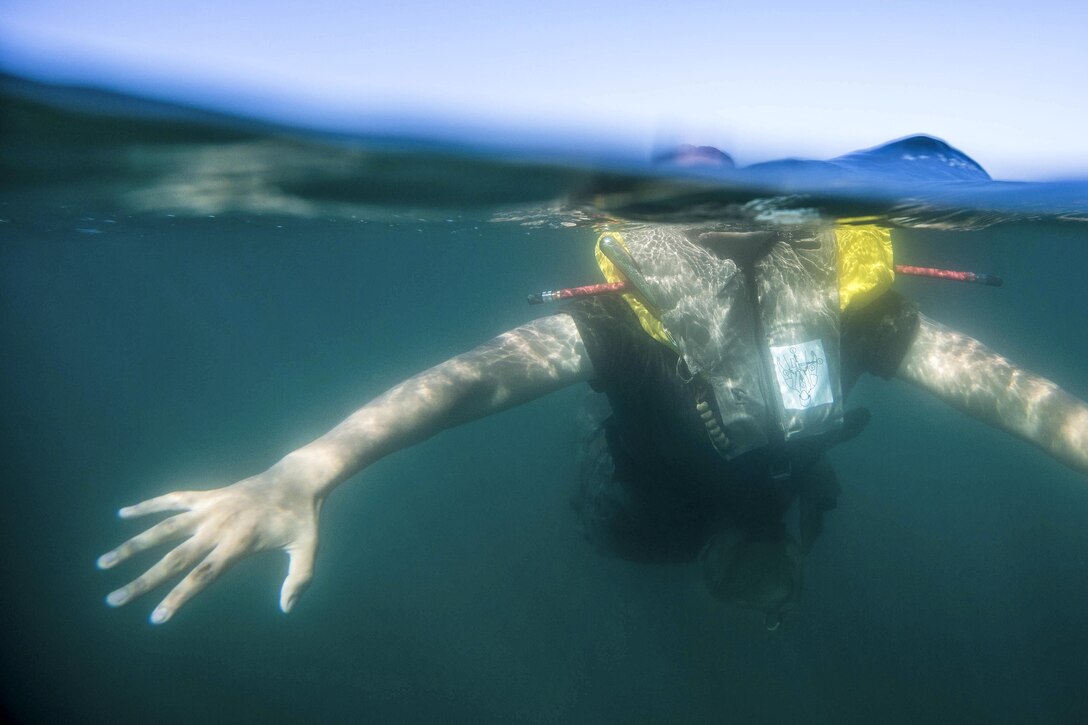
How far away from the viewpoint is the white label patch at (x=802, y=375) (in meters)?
3.68

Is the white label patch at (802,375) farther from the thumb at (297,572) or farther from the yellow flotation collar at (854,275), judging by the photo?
the thumb at (297,572)

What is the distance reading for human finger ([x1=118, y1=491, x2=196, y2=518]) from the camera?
2525mm

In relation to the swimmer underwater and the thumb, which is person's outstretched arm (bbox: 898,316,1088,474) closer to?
the swimmer underwater

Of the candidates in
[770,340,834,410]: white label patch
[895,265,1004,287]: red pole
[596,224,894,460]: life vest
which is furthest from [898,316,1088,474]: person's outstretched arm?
[770,340,834,410]: white label patch

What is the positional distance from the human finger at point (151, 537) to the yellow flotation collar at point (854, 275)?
282 centimetres

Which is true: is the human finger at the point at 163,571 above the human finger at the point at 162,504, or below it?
below

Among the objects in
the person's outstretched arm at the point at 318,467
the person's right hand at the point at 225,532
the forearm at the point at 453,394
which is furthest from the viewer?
the forearm at the point at 453,394

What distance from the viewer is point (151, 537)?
2488mm

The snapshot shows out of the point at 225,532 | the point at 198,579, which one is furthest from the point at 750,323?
the point at 198,579

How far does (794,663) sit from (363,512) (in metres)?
13.7

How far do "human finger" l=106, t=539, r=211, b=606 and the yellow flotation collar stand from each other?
281cm

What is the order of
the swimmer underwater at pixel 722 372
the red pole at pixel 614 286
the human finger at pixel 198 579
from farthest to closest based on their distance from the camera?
the red pole at pixel 614 286
the swimmer underwater at pixel 722 372
the human finger at pixel 198 579


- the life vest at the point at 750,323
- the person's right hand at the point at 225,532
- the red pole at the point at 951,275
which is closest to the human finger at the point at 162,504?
the person's right hand at the point at 225,532

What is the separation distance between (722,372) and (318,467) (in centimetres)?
244
